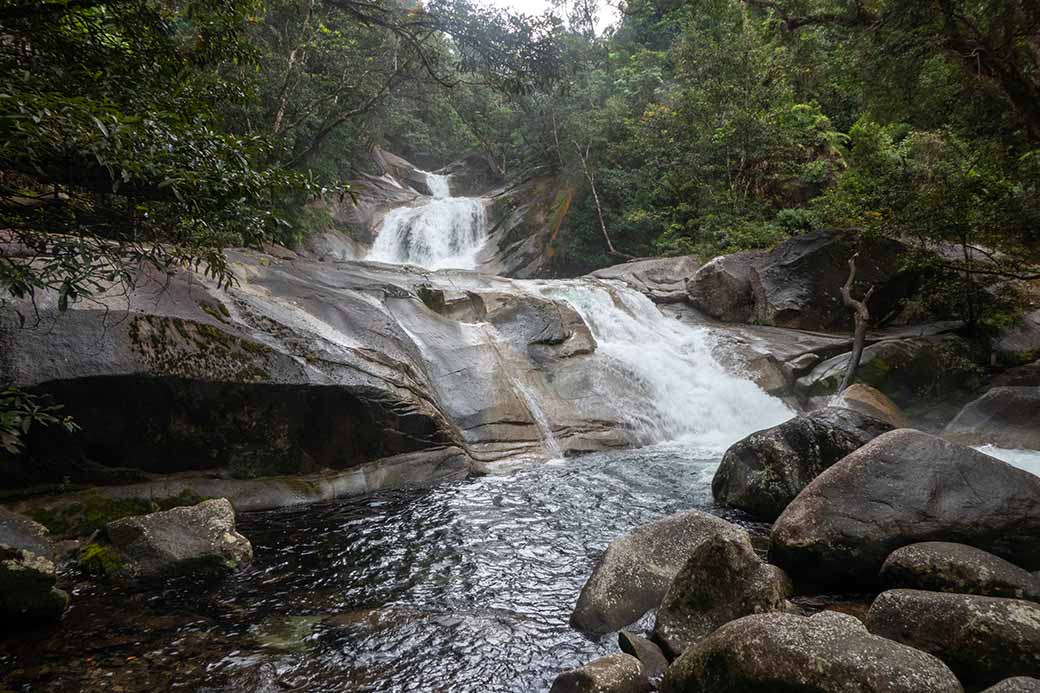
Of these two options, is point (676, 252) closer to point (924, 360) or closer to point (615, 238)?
point (615, 238)

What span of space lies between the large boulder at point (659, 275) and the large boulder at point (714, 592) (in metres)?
14.2

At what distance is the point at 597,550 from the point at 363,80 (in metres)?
18.0

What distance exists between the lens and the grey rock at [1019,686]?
3004 millimetres

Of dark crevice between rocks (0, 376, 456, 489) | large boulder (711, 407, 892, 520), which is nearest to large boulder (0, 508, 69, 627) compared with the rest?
dark crevice between rocks (0, 376, 456, 489)

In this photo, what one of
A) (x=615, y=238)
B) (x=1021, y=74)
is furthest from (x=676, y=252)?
(x=1021, y=74)

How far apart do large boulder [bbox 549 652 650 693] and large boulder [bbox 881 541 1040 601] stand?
2.64 m

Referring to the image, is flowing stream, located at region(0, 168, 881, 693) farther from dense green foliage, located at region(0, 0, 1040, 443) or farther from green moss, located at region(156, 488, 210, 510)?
dense green foliage, located at region(0, 0, 1040, 443)

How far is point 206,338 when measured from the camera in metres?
7.99

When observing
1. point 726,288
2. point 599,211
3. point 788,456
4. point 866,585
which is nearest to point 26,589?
point 866,585

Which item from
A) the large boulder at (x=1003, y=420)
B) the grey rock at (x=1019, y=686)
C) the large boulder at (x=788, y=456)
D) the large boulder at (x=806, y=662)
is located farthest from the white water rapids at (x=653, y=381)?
the grey rock at (x=1019, y=686)

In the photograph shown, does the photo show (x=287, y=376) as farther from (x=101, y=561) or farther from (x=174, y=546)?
(x=101, y=561)

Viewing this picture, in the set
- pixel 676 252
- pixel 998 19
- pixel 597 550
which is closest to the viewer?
pixel 597 550

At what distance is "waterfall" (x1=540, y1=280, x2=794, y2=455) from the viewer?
12.9 meters

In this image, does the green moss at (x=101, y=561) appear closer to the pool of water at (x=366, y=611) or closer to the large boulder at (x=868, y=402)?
the pool of water at (x=366, y=611)
